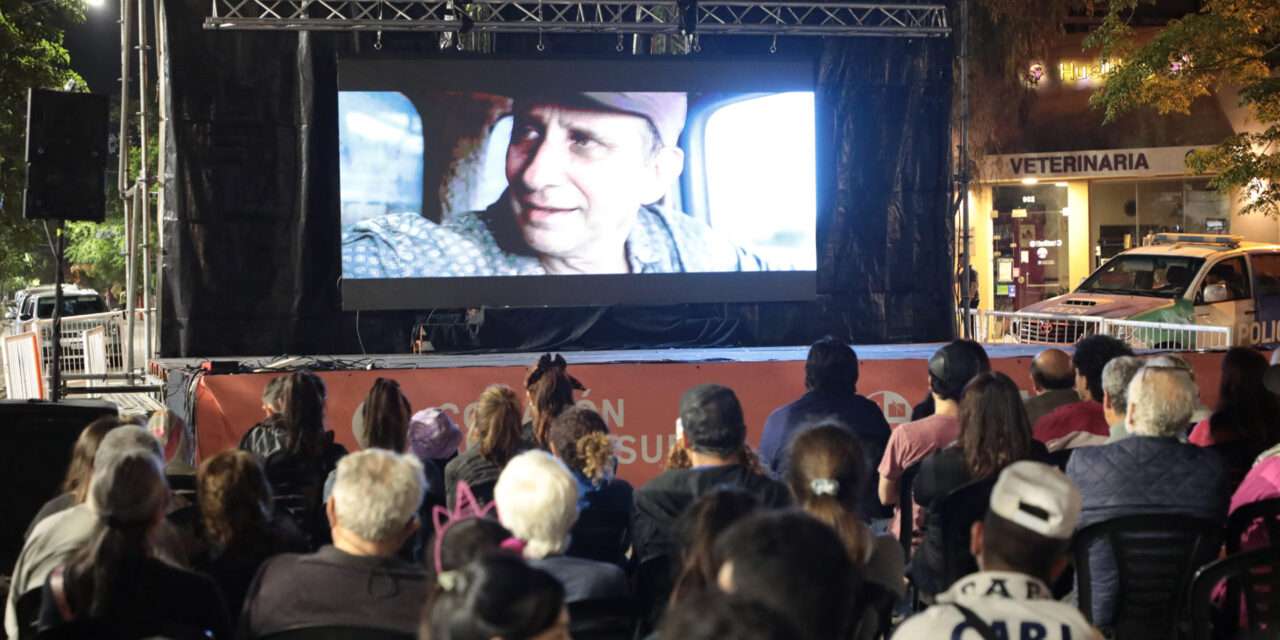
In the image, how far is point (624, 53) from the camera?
1181cm

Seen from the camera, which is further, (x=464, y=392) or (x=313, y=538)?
(x=464, y=392)

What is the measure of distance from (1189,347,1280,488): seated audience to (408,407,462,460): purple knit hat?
2.96m

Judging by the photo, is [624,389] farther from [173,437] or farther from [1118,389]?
[1118,389]

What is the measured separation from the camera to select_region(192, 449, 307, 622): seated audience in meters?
3.65

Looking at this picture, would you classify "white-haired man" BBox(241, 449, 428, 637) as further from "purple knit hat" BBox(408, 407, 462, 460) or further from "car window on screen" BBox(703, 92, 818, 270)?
"car window on screen" BBox(703, 92, 818, 270)

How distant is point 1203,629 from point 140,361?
14.3 metres

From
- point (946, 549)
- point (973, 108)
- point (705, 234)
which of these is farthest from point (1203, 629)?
point (973, 108)

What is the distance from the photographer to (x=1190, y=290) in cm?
1303

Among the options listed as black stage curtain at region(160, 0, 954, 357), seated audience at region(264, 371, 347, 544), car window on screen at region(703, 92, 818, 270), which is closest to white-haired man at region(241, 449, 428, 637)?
seated audience at region(264, 371, 347, 544)

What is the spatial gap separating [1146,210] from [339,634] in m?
22.3

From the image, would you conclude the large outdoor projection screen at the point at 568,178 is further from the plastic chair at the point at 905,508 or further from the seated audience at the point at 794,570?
the seated audience at the point at 794,570

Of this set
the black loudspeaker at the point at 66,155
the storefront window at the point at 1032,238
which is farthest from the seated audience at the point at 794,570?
the storefront window at the point at 1032,238

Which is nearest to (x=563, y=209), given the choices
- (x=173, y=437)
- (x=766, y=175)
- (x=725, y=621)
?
(x=766, y=175)

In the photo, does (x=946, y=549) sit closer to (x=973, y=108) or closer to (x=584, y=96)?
(x=584, y=96)
